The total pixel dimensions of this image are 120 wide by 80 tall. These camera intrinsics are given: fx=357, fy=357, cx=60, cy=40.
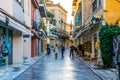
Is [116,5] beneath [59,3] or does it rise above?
beneath

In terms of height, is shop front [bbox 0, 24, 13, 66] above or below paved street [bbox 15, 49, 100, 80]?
above

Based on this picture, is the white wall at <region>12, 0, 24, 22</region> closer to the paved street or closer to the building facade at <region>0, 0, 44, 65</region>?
the building facade at <region>0, 0, 44, 65</region>

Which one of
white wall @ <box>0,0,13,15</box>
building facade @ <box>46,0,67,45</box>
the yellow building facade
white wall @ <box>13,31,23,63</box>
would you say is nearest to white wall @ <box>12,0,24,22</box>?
white wall @ <box>0,0,13,15</box>

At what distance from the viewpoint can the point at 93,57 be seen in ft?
115

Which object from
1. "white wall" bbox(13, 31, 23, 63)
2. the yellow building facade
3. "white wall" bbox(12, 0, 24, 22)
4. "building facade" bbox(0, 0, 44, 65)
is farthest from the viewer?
"white wall" bbox(13, 31, 23, 63)

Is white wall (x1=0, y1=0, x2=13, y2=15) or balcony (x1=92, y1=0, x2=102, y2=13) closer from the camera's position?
white wall (x1=0, y1=0, x2=13, y2=15)

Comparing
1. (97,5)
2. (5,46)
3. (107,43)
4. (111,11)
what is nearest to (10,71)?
(5,46)

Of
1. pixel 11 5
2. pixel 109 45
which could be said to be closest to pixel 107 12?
pixel 109 45

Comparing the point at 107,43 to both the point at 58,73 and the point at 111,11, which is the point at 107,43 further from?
the point at 58,73

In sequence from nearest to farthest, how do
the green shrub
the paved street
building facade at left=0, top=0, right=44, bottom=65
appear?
the paved street, building facade at left=0, top=0, right=44, bottom=65, the green shrub

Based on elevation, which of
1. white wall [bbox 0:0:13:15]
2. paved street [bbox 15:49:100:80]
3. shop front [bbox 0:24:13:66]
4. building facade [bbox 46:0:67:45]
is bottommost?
paved street [bbox 15:49:100:80]

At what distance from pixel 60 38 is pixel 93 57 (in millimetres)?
83182

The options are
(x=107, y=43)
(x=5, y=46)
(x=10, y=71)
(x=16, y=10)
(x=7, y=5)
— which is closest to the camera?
(x=5, y=46)

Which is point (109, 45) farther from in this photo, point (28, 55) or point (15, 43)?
point (28, 55)
